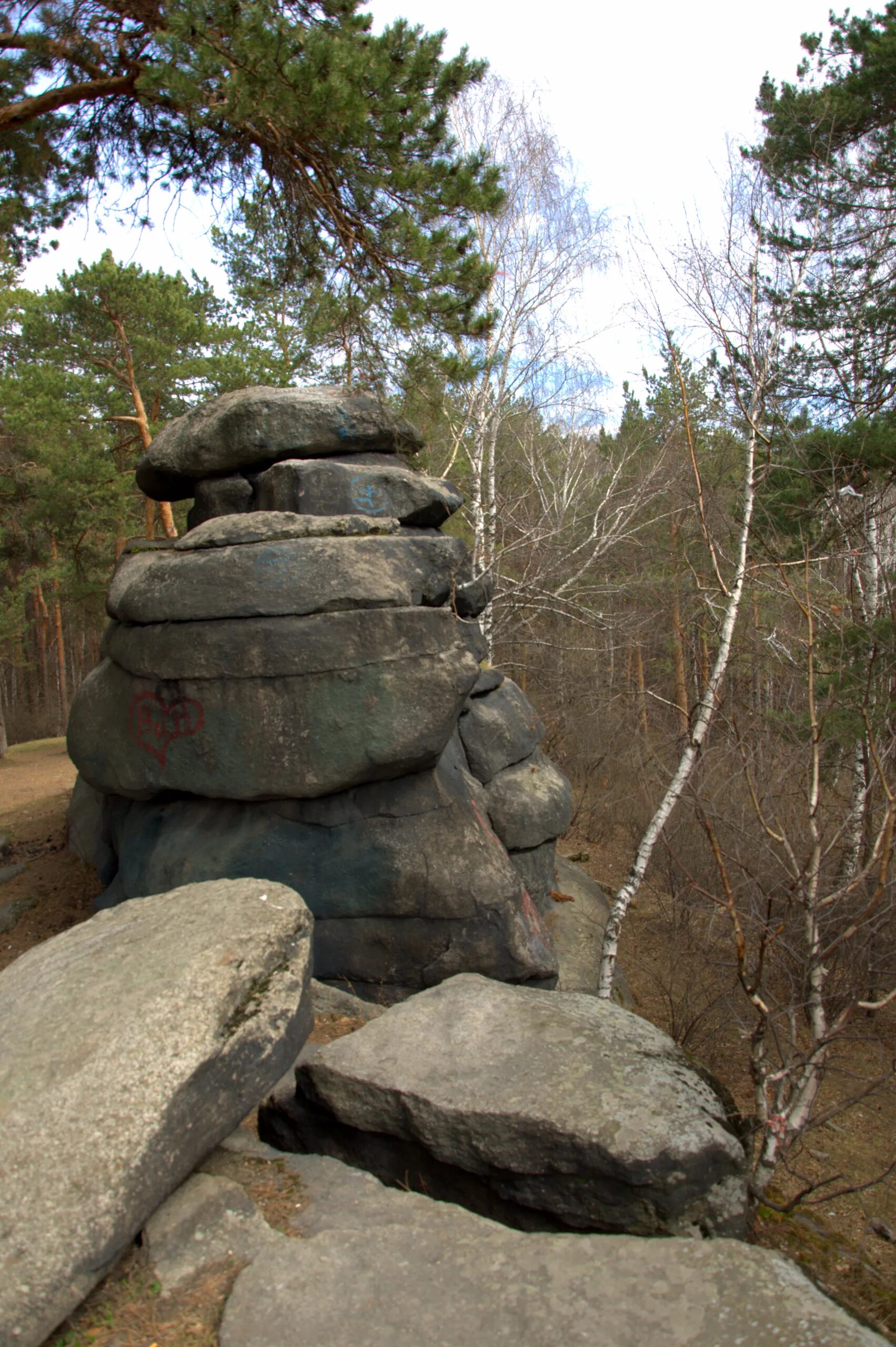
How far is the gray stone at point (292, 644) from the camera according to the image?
5.48m

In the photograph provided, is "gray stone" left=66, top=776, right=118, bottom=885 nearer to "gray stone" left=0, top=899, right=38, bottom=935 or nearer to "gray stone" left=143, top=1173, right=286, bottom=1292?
"gray stone" left=0, top=899, right=38, bottom=935

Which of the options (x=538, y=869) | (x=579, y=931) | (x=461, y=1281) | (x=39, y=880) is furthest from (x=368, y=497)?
(x=461, y=1281)

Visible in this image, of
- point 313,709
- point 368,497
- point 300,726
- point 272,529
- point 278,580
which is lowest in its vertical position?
point 300,726

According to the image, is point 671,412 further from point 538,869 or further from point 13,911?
point 13,911

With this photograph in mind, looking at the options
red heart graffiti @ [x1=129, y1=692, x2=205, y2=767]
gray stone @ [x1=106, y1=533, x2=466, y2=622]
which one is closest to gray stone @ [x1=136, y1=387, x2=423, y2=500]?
gray stone @ [x1=106, y1=533, x2=466, y2=622]

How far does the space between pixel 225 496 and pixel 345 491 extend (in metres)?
1.02

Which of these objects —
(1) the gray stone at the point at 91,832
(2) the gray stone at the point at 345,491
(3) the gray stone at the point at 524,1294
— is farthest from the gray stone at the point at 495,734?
(3) the gray stone at the point at 524,1294

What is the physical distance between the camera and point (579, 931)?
26.6 feet

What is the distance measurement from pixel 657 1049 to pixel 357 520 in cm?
384

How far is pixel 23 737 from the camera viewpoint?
2639 cm

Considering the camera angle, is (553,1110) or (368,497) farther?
(368,497)

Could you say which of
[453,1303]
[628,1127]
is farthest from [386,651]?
[453,1303]

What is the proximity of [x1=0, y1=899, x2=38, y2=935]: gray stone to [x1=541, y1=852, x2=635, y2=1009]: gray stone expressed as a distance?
15.0ft

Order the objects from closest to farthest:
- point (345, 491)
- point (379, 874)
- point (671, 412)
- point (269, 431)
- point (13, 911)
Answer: point (379, 874), point (345, 491), point (269, 431), point (13, 911), point (671, 412)
